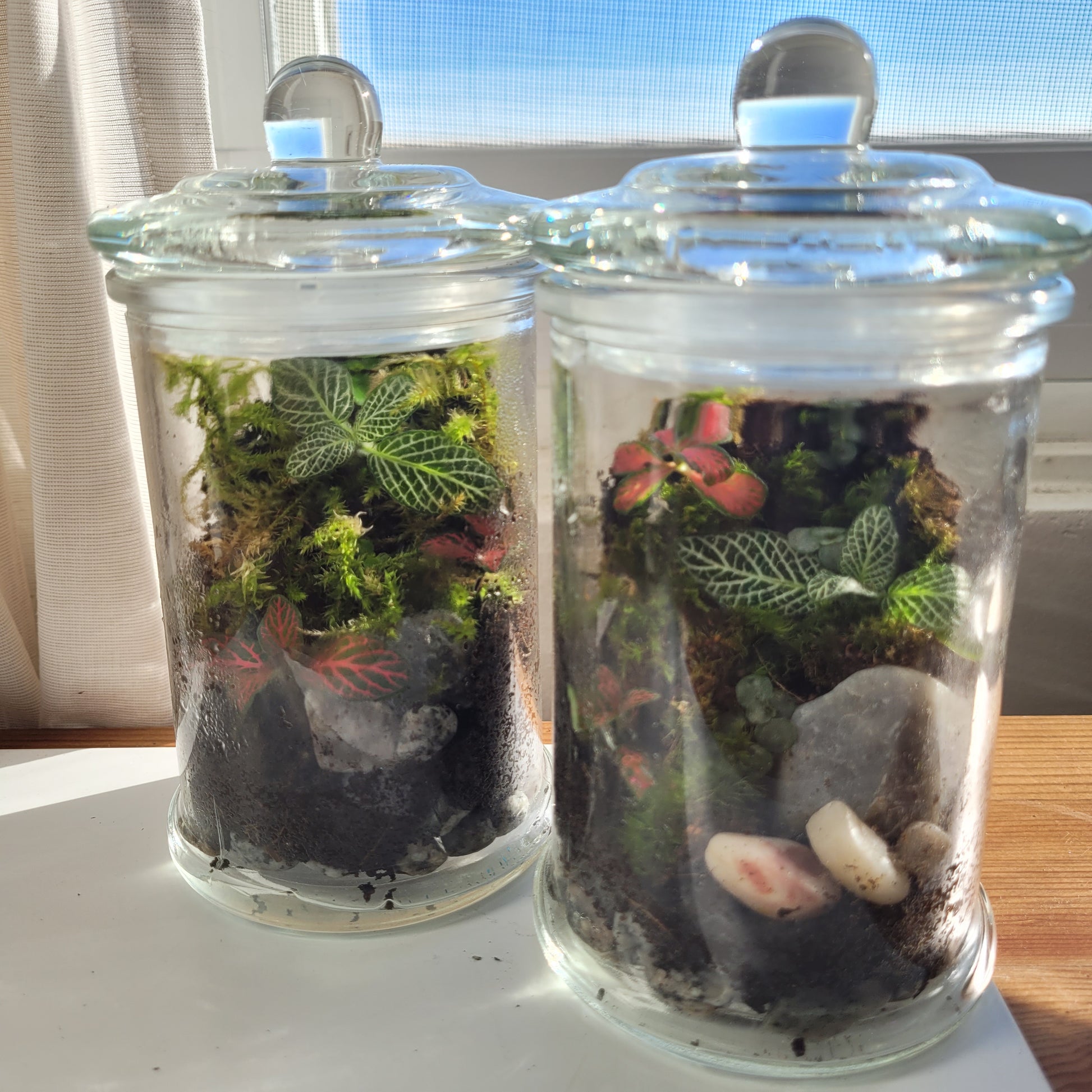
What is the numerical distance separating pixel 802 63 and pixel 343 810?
429 millimetres

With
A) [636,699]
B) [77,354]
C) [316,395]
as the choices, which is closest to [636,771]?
[636,699]

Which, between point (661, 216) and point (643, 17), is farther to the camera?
point (643, 17)

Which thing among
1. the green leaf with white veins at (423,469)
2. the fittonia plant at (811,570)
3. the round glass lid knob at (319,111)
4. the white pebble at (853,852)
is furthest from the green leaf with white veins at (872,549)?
the round glass lid knob at (319,111)

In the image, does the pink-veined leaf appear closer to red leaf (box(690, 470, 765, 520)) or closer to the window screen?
red leaf (box(690, 470, 765, 520))

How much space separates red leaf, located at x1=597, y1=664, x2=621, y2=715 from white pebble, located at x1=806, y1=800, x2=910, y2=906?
0.34ft

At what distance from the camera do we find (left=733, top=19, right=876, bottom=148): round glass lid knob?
0.43 metres

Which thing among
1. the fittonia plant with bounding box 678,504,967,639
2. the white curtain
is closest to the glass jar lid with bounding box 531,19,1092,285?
the fittonia plant with bounding box 678,504,967,639

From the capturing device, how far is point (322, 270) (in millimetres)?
490

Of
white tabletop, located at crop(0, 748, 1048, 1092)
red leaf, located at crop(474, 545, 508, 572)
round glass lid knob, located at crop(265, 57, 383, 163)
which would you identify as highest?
round glass lid knob, located at crop(265, 57, 383, 163)

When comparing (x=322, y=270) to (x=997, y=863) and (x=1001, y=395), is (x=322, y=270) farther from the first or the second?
(x=997, y=863)

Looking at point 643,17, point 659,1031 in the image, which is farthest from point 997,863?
point 643,17

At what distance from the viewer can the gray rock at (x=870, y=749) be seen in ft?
1.45

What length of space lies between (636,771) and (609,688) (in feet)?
0.14

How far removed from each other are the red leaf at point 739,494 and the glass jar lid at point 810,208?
82 mm
